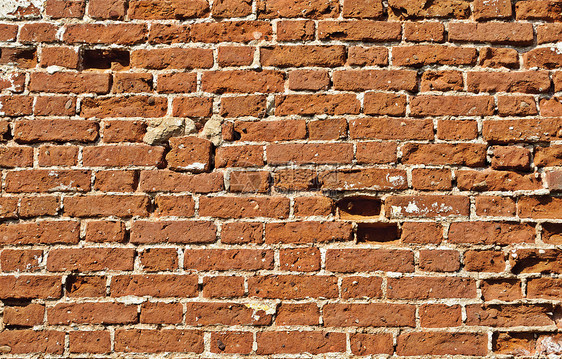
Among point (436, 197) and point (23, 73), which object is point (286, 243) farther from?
point (23, 73)

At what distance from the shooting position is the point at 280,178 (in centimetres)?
157

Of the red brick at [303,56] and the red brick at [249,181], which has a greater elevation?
the red brick at [303,56]

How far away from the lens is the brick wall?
1514 millimetres

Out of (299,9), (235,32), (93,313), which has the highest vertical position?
(299,9)

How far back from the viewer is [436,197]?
61.1 inches

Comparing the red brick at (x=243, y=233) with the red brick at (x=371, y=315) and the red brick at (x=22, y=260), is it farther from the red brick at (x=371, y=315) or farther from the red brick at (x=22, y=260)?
the red brick at (x=22, y=260)

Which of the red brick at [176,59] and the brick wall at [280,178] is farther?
the red brick at [176,59]

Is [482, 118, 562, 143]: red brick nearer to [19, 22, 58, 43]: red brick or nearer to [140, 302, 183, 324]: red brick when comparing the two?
[140, 302, 183, 324]: red brick

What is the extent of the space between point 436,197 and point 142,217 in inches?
44.8

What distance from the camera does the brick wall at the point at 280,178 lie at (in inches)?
59.6

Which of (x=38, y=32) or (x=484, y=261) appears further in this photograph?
(x=38, y=32)

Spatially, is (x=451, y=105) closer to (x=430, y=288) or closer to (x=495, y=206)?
(x=495, y=206)

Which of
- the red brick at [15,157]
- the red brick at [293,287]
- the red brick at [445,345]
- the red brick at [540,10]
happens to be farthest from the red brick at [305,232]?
the red brick at [540,10]

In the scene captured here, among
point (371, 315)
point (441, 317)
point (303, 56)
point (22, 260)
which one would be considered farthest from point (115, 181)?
point (441, 317)
